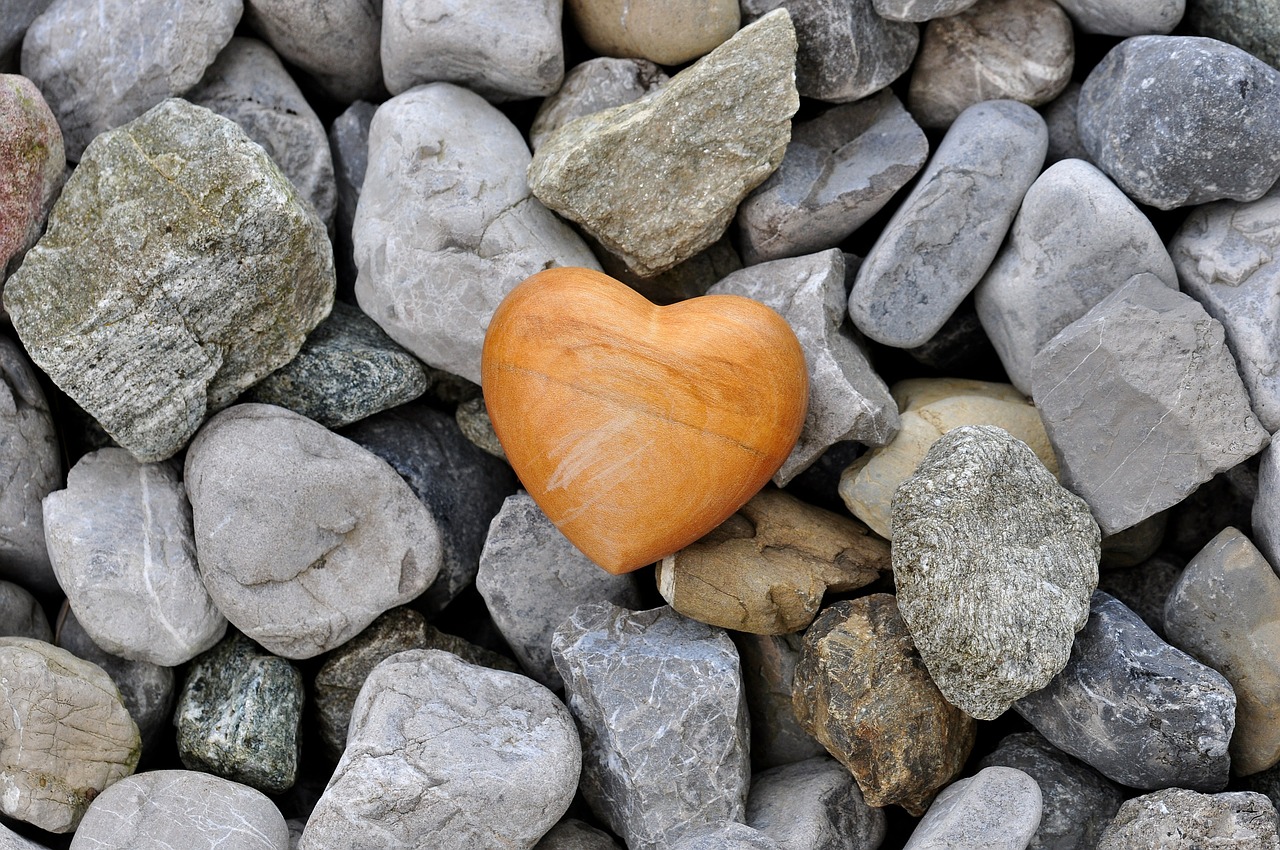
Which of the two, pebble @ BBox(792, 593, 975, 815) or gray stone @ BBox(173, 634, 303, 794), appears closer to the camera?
pebble @ BBox(792, 593, 975, 815)

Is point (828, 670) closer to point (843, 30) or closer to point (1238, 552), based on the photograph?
point (1238, 552)

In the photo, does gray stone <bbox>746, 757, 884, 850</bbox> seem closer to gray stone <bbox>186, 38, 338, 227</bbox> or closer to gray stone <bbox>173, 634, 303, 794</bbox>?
gray stone <bbox>173, 634, 303, 794</bbox>

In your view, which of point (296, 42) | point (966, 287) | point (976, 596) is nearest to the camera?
point (976, 596)

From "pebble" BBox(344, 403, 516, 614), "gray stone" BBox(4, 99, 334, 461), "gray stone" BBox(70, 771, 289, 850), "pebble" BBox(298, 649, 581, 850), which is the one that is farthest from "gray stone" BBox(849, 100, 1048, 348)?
"gray stone" BBox(70, 771, 289, 850)

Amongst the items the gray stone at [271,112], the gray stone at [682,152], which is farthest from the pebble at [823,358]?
the gray stone at [271,112]

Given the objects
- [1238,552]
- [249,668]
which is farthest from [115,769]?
[1238,552]
